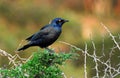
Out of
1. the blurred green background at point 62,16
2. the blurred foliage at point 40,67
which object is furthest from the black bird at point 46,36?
the blurred green background at point 62,16

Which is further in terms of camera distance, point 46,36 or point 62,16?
point 62,16

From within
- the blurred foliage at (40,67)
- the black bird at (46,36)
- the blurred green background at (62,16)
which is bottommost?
the blurred foliage at (40,67)

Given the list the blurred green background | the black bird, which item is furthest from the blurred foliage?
the blurred green background

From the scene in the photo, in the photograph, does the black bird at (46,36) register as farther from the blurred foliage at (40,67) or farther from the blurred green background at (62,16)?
the blurred green background at (62,16)

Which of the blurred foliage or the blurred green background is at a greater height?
the blurred green background

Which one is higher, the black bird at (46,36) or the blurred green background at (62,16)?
the blurred green background at (62,16)

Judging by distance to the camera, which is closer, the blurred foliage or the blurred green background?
the blurred foliage

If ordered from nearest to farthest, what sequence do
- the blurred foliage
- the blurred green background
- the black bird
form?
the blurred foliage → the black bird → the blurred green background

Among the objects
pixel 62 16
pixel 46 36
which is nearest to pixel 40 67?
pixel 46 36

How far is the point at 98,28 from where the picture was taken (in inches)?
775

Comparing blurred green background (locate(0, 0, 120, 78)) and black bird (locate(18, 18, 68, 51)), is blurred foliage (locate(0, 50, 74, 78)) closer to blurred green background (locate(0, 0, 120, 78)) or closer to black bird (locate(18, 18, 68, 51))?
black bird (locate(18, 18, 68, 51))

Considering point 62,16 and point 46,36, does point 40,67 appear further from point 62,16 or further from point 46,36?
point 62,16

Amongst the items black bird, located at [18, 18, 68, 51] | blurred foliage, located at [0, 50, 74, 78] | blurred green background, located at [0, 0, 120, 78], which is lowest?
blurred foliage, located at [0, 50, 74, 78]

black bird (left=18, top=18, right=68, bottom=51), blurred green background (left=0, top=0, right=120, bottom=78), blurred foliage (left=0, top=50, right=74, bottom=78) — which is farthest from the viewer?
blurred green background (left=0, top=0, right=120, bottom=78)
